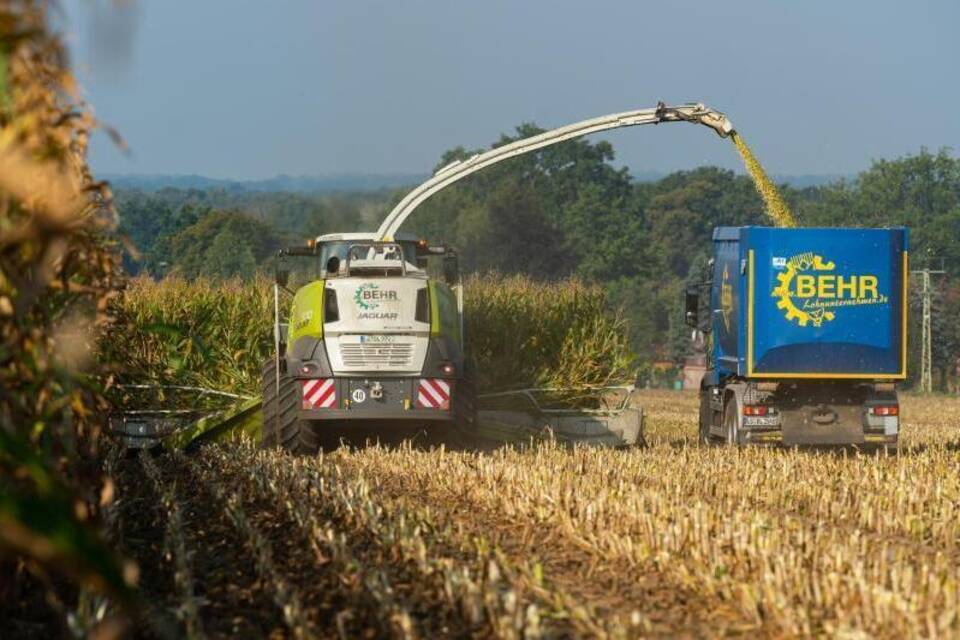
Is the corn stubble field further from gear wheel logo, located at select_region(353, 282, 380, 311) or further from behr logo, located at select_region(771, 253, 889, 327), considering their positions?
behr logo, located at select_region(771, 253, 889, 327)

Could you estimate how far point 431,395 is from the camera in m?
14.6

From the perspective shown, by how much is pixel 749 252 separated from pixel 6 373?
11637mm

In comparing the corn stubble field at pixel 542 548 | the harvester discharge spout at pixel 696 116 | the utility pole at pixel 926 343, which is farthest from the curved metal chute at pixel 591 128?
the utility pole at pixel 926 343

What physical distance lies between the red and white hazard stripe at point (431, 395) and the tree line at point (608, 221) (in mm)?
27021

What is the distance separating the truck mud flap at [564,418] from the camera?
1702 cm

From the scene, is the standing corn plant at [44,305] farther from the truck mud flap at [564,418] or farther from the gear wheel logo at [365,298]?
the truck mud flap at [564,418]

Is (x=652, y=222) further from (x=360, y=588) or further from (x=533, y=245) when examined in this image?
(x=360, y=588)

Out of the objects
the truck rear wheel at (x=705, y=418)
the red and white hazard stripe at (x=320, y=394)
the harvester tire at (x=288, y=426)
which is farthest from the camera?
the truck rear wheel at (x=705, y=418)

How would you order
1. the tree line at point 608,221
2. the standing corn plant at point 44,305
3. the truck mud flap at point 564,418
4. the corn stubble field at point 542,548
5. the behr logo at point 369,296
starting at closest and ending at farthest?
the standing corn plant at point 44,305 → the corn stubble field at point 542,548 → the behr logo at point 369,296 → the truck mud flap at point 564,418 → the tree line at point 608,221

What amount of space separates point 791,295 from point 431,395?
4.00m

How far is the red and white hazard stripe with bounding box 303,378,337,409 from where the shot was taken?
47.6 ft

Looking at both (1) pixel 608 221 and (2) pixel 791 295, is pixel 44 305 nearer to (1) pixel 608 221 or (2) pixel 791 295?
(2) pixel 791 295

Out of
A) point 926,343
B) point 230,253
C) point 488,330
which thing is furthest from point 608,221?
point 488,330

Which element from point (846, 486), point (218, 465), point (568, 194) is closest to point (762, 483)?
point (846, 486)
